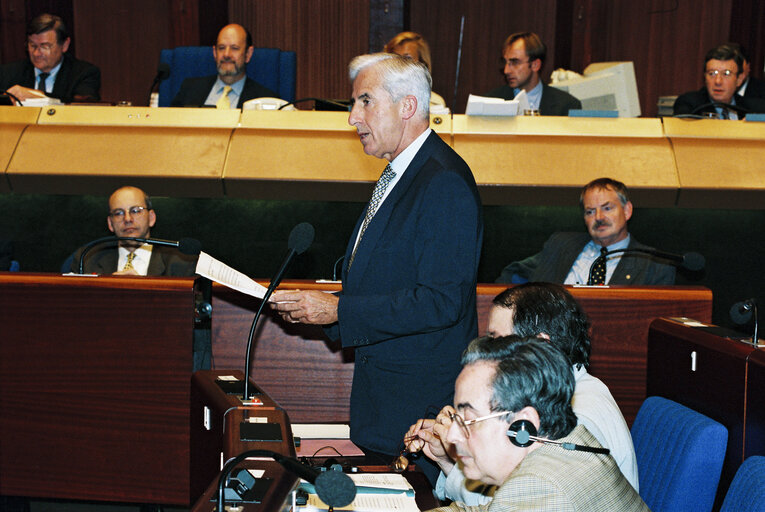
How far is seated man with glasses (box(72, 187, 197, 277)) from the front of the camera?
11.6ft

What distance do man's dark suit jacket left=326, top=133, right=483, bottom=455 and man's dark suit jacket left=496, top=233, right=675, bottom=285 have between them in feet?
4.67

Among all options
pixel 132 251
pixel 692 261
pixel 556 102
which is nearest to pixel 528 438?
pixel 692 261

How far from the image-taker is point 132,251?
3668mm

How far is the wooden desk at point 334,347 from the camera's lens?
279 cm

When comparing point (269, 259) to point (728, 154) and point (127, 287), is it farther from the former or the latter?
point (728, 154)

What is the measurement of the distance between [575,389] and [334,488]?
92 centimetres

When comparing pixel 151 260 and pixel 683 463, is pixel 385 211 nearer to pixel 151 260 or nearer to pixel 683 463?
pixel 683 463

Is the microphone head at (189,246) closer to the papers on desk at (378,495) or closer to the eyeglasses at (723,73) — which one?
the papers on desk at (378,495)

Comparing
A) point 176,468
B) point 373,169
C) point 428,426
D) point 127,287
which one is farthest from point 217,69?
point 428,426

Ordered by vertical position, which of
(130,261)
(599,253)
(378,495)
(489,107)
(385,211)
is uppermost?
(489,107)

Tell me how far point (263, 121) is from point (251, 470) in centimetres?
282

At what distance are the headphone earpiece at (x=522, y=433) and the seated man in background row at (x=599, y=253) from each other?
188 centimetres

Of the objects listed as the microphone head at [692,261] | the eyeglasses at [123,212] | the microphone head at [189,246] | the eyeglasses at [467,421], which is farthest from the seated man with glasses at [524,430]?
the eyeglasses at [123,212]

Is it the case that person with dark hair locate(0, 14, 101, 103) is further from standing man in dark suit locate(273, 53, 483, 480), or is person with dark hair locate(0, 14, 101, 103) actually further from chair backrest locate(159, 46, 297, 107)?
standing man in dark suit locate(273, 53, 483, 480)
